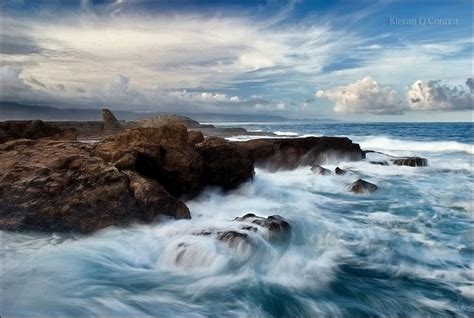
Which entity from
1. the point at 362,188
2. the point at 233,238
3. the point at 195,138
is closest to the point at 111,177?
the point at 233,238

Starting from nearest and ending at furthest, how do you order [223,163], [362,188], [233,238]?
[233,238] → [223,163] → [362,188]

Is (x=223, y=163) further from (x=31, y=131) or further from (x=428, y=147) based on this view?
(x=428, y=147)

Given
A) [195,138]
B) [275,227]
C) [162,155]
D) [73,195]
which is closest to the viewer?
[275,227]

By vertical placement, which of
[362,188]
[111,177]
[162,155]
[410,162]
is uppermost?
[162,155]

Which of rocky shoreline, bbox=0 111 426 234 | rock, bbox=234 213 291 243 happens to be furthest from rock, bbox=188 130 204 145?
rock, bbox=234 213 291 243

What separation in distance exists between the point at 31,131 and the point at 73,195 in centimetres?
866

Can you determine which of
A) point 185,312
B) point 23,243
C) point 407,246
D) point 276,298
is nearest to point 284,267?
point 276,298

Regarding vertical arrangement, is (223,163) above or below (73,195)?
above

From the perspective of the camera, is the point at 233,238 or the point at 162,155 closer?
the point at 233,238

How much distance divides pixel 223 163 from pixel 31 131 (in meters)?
8.15

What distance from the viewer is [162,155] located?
32.8ft

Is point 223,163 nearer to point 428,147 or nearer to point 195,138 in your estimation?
point 195,138

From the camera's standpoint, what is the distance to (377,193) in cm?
1276

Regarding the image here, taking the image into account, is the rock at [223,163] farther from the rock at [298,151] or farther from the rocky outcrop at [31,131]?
the rocky outcrop at [31,131]
